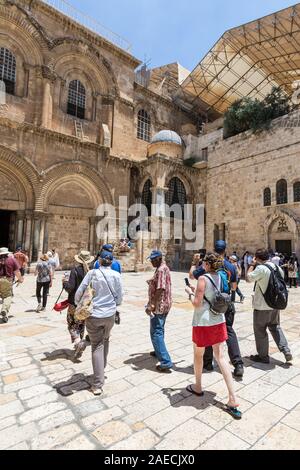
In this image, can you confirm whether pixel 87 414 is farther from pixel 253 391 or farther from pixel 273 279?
pixel 273 279

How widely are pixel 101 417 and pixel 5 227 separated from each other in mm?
18133

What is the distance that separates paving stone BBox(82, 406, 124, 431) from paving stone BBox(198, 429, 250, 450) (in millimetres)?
962

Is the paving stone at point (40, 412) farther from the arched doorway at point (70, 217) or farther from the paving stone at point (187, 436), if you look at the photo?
the arched doorway at point (70, 217)

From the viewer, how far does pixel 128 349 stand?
4.77m

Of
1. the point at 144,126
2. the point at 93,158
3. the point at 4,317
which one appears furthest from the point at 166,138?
the point at 4,317

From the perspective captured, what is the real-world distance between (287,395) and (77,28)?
24324 millimetres

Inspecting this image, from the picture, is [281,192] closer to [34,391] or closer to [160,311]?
[160,311]

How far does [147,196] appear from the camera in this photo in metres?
21.4

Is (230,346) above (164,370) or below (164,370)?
above

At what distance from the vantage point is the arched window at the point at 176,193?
21.3 m

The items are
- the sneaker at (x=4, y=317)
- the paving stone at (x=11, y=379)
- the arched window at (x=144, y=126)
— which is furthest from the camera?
the arched window at (x=144, y=126)

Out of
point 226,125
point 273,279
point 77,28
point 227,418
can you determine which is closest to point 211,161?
point 226,125

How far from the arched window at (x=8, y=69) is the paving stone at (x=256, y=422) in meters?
20.3

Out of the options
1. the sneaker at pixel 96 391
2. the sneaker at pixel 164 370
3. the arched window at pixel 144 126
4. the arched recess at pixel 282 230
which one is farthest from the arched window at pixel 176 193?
the sneaker at pixel 96 391
